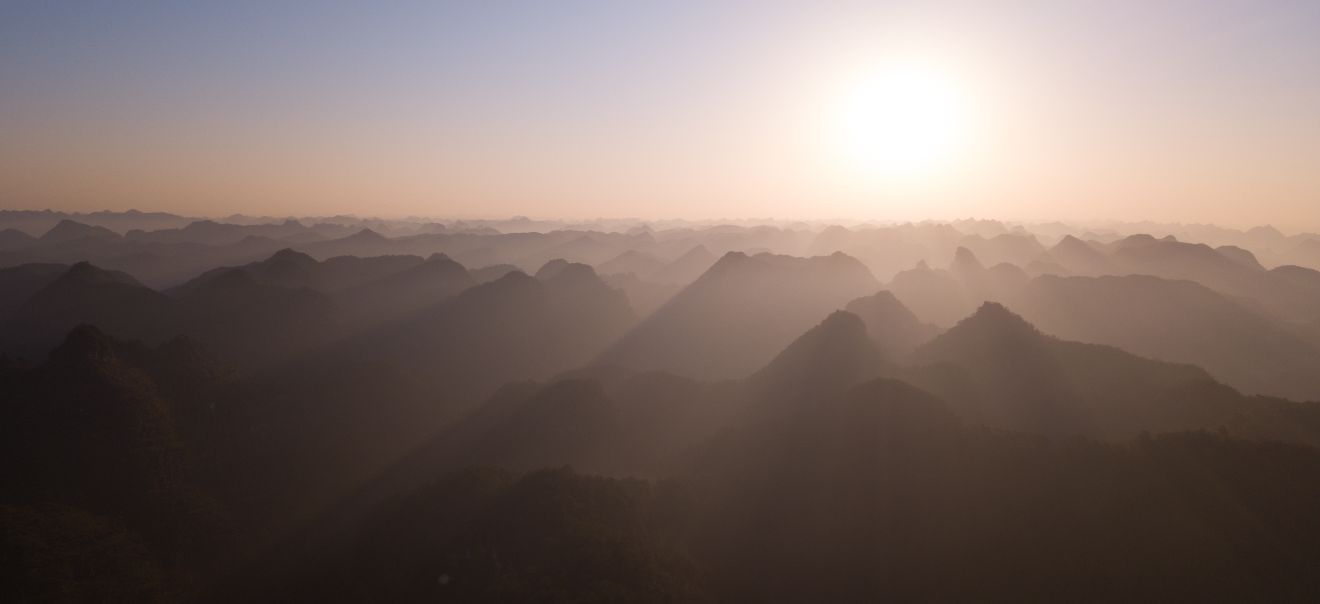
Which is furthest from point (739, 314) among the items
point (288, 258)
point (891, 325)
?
point (288, 258)

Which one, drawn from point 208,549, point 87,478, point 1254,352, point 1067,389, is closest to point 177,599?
point 208,549

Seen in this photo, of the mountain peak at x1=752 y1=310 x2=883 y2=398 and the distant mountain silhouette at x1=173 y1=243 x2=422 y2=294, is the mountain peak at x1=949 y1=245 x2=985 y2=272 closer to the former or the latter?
the mountain peak at x1=752 y1=310 x2=883 y2=398

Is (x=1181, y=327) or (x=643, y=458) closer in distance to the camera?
(x=643, y=458)

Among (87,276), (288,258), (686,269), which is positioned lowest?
(686,269)

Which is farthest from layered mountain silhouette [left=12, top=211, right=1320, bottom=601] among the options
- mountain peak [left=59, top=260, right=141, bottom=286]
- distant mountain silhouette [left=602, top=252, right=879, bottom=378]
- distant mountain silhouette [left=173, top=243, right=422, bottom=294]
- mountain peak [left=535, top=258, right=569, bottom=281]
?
mountain peak [left=535, top=258, right=569, bottom=281]

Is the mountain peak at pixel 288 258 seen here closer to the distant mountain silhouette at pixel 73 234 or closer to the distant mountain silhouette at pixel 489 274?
the distant mountain silhouette at pixel 489 274

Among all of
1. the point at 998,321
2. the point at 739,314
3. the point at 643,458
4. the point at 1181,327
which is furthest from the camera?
the point at 739,314

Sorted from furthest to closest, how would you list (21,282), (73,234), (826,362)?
(73,234) < (21,282) < (826,362)

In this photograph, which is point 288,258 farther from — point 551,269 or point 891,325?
point 891,325

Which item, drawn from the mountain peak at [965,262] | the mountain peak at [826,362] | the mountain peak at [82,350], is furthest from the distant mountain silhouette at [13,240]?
the mountain peak at [965,262]
